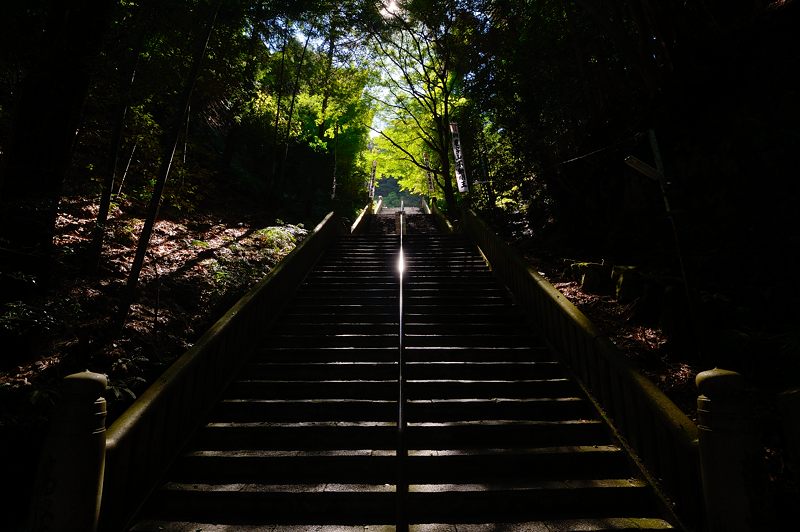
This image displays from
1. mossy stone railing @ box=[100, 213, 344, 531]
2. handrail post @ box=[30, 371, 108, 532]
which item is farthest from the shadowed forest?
handrail post @ box=[30, 371, 108, 532]

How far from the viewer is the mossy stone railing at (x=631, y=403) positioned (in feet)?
9.43

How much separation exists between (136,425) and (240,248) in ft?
23.2

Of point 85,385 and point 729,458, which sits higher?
point 85,385

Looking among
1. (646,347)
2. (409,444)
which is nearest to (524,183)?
(646,347)

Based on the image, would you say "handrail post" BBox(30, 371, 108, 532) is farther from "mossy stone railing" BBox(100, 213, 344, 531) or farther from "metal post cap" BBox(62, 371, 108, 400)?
"mossy stone railing" BBox(100, 213, 344, 531)

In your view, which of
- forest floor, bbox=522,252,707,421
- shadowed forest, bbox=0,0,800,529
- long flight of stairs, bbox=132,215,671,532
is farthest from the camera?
shadowed forest, bbox=0,0,800,529

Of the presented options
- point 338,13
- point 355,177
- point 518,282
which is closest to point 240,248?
point 518,282

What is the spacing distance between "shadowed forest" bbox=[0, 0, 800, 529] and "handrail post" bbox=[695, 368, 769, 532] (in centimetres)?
28

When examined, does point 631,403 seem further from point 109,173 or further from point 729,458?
point 109,173

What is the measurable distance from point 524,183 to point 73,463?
11.1 m

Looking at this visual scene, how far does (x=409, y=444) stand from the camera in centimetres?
383

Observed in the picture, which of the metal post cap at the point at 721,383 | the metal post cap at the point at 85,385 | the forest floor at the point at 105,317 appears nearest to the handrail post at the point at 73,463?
the metal post cap at the point at 85,385

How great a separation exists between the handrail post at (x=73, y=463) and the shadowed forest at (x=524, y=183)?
98cm

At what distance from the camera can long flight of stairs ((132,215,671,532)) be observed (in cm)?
309
